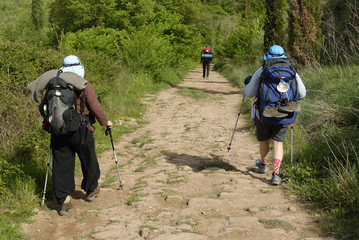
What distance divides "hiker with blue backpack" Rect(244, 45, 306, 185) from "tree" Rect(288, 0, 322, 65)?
854 cm

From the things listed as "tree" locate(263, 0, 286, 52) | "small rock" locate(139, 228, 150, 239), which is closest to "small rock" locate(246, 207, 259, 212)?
"small rock" locate(139, 228, 150, 239)

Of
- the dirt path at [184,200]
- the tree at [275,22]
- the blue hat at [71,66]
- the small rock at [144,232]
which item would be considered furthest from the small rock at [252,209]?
the tree at [275,22]

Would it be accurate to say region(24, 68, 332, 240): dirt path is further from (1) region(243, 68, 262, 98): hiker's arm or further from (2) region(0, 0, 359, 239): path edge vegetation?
(1) region(243, 68, 262, 98): hiker's arm

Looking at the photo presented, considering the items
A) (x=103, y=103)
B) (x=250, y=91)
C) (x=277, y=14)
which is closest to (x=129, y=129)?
(x=103, y=103)

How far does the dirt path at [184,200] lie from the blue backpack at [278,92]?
1.06 m

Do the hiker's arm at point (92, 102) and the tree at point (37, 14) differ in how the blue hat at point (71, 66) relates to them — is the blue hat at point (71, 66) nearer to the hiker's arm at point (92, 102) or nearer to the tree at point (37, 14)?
the hiker's arm at point (92, 102)

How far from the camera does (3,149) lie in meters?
5.67

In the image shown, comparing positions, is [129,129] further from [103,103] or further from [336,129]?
[336,129]

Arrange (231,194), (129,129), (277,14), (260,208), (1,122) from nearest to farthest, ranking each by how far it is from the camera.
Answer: (260,208) → (231,194) → (1,122) → (129,129) → (277,14)

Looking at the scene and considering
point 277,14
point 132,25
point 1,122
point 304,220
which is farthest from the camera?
point 132,25

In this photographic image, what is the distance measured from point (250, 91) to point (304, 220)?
2.06m

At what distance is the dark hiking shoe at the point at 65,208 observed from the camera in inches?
180

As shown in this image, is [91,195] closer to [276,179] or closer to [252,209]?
[252,209]

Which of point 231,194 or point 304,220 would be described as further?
point 231,194
